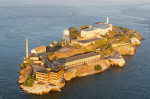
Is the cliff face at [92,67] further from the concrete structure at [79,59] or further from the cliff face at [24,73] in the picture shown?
the cliff face at [24,73]

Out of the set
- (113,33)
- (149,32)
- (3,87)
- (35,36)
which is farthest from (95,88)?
(149,32)

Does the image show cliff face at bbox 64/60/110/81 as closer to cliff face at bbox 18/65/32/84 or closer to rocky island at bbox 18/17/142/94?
rocky island at bbox 18/17/142/94

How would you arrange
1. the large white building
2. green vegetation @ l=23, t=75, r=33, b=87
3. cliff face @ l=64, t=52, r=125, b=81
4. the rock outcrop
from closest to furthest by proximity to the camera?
1. green vegetation @ l=23, t=75, r=33, b=87
2. cliff face @ l=64, t=52, r=125, b=81
3. the rock outcrop
4. the large white building

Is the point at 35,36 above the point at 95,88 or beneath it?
above

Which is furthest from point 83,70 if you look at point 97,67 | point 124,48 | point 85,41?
point 124,48

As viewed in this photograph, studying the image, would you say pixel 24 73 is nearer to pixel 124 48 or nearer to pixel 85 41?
pixel 85 41

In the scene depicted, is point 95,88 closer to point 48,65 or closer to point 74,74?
point 74,74

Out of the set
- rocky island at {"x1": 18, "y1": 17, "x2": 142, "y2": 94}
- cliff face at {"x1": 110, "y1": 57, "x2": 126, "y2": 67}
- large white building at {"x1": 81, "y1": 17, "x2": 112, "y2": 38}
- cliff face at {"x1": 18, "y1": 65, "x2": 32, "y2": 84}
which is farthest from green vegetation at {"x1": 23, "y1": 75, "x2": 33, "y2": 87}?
large white building at {"x1": 81, "y1": 17, "x2": 112, "y2": 38}
